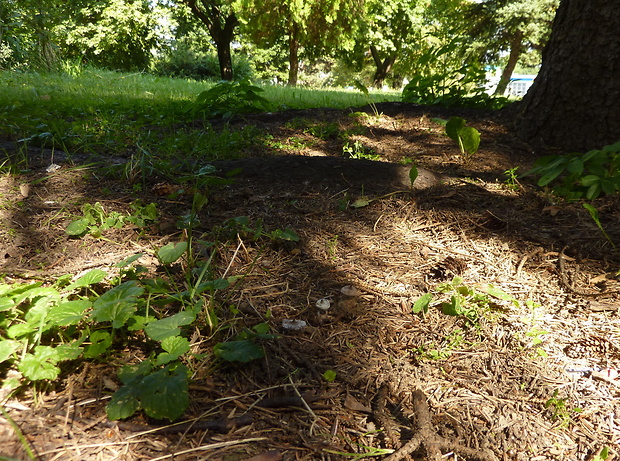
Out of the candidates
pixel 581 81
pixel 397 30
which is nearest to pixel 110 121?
pixel 581 81

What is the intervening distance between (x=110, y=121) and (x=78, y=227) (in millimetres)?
2373

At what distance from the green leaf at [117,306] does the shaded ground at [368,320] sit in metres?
0.13

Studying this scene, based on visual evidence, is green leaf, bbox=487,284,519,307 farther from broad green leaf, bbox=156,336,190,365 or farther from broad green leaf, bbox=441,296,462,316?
broad green leaf, bbox=156,336,190,365

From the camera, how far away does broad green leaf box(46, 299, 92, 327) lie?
3.61ft

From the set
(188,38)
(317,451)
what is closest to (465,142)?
(317,451)

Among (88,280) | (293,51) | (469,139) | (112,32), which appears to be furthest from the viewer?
(112,32)

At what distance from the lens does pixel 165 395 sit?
969 millimetres

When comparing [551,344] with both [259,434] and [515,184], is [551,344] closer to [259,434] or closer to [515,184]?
[259,434]

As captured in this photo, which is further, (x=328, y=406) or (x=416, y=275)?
(x=416, y=275)

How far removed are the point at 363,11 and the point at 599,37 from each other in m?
10.7

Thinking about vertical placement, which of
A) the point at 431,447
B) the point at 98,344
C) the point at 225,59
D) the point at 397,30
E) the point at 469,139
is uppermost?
the point at 397,30

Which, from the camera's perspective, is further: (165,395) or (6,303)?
Result: (6,303)

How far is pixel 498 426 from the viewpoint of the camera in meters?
1.03

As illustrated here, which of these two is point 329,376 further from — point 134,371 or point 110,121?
point 110,121
